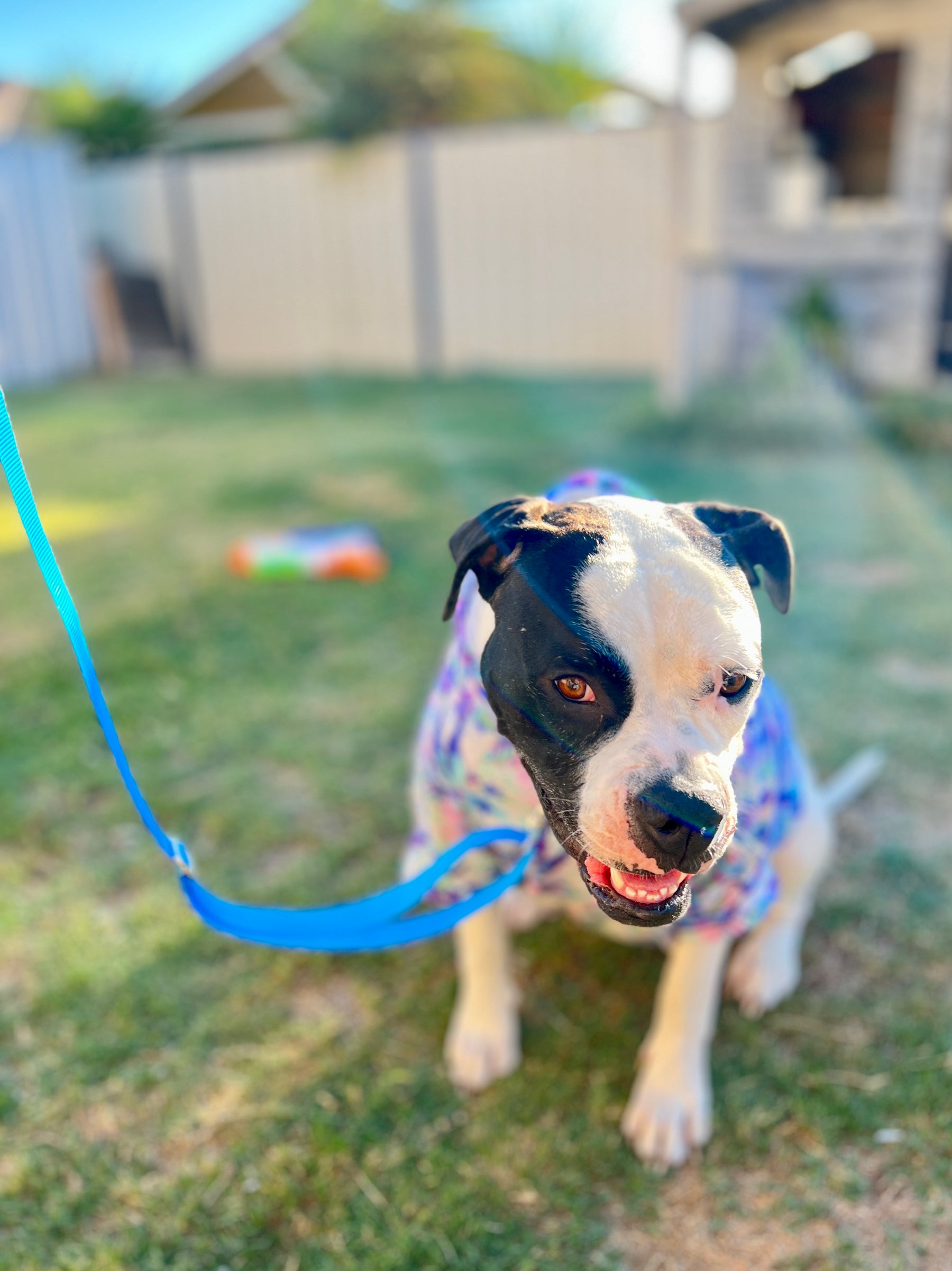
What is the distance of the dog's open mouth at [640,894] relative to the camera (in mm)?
1400

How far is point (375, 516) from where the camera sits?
570 cm

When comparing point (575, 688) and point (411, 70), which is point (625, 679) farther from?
point (411, 70)

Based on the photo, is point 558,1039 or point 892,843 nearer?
point 558,1039

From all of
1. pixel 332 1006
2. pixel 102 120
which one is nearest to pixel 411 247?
pixel 102 120

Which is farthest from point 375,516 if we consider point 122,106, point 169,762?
point 122,106

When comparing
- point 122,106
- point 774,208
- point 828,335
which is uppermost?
point 122,106

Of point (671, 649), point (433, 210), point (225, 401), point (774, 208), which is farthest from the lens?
point (433, 210)

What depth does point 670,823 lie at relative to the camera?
1.29m

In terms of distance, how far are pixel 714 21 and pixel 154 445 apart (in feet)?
16.8

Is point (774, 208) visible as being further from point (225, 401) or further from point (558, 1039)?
point (558, 1039)

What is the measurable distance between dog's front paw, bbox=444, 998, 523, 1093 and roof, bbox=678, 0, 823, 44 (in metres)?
6.83

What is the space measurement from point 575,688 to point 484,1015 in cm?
104

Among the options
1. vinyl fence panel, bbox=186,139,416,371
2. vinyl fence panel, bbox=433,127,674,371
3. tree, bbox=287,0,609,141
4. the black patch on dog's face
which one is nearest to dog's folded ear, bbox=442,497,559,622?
the black patch on dog's face

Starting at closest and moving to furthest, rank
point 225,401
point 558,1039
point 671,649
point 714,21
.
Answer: point 671,649 → point 558,1039 → point 714,21 → point 225,401
